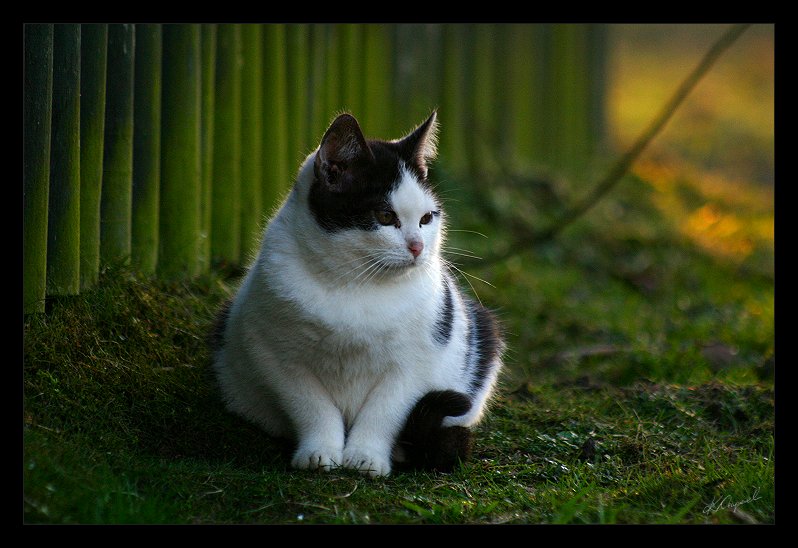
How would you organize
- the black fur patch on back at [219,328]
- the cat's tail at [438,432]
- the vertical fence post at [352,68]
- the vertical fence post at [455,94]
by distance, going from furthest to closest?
the vertical fence post at [455,94]
the vertical fence post at [352,68]
the black fur patch on back at [219,328]
the cat's tail at [438,432]

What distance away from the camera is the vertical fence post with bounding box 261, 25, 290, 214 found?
16.6ft

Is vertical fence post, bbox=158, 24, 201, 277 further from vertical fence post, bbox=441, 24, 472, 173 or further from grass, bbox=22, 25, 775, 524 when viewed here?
vertical fence post, bbox=441, 24, 472, 173

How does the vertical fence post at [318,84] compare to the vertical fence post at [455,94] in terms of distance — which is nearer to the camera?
the vertical fence post at [318,84]

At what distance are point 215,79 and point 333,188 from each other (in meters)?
1.69

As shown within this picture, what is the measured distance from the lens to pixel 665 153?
11.1 meters

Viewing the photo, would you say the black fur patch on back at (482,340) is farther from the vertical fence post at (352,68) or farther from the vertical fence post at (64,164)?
the vertical fence post at (352,68)

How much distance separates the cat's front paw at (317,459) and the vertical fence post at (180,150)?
135 cm

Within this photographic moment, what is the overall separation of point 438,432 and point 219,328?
102 cm

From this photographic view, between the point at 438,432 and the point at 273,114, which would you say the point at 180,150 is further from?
the point at 438,432

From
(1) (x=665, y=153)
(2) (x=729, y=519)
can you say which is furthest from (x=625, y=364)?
(1) (x=665, y=153)

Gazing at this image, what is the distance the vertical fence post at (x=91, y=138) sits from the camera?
3492 mm

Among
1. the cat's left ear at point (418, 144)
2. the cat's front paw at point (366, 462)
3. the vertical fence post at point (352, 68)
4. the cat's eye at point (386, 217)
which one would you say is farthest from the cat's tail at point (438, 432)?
the vertical fence post at point (352, 68)

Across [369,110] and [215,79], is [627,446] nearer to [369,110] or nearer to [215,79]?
[215,79]

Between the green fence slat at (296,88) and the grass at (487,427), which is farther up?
the green fence slat at (296,88)
